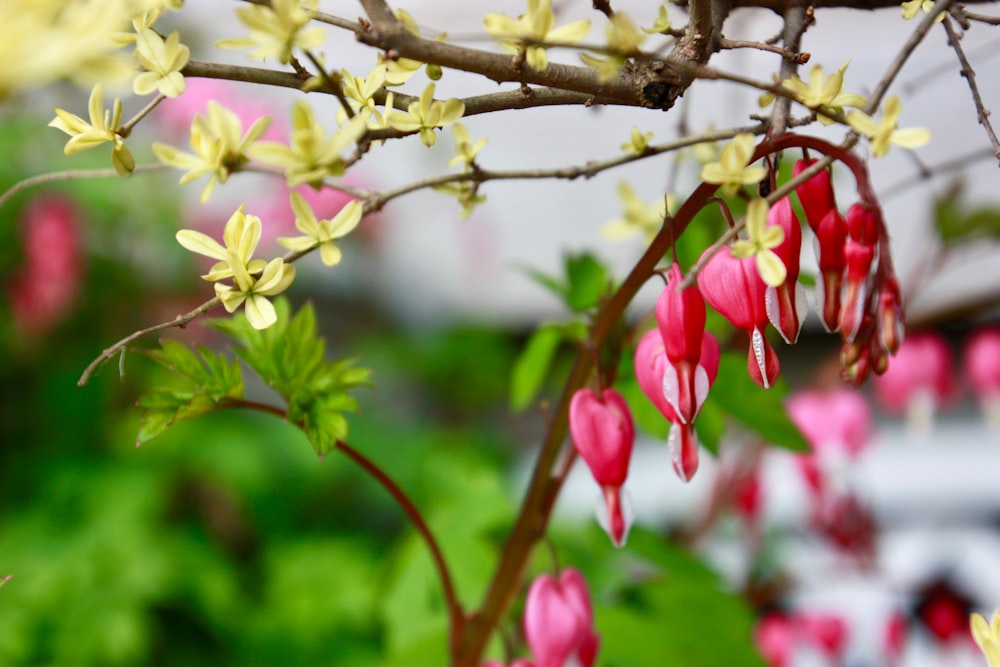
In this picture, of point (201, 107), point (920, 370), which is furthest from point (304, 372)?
point (201, 107)

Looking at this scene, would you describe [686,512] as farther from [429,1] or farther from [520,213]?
[429,1]

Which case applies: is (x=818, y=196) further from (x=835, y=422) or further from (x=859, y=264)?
(x=835, y=422)

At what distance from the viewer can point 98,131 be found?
1.16 ft

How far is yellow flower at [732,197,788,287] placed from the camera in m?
0.30

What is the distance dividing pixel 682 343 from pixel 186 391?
0.24 metres

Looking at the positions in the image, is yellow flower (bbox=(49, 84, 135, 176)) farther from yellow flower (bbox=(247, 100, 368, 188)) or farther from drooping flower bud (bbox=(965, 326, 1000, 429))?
drooping flower bud (bbox=(965, 326, 1000, 429))

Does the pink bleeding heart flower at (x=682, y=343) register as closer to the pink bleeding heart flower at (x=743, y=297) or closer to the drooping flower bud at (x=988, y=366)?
the pink bleeding heart flower at (x=743, y=297)

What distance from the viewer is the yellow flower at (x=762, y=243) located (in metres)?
0.30

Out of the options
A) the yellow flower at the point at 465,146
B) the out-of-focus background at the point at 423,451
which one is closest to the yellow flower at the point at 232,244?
the yellow flower at the point at 465,146

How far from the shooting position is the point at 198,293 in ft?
5.60

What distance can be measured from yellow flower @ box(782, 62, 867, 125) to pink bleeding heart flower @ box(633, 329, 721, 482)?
0.33ft

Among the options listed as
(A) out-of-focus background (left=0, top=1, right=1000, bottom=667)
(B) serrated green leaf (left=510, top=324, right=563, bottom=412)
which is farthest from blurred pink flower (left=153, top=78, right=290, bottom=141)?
(B) serrated green leaf (left=510, top=324, right=563, bottom=412)

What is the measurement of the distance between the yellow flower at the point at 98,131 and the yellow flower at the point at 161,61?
1 cm

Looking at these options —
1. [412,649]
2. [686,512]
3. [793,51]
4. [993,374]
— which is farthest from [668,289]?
[686,512]
